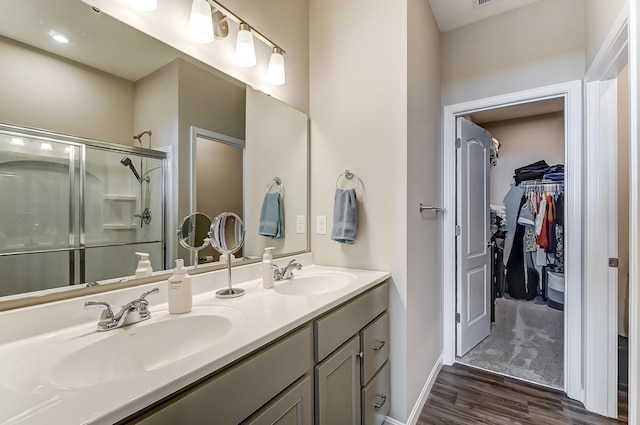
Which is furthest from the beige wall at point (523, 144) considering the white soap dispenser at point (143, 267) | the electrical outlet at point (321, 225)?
the white soap dispenser at point (143, 267)

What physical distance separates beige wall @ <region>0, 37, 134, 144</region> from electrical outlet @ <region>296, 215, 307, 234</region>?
1.06 meters

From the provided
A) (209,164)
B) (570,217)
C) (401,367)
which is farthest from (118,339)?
(570,217)

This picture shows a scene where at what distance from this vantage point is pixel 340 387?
118 cm

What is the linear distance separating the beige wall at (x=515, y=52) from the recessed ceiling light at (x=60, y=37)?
2425mm

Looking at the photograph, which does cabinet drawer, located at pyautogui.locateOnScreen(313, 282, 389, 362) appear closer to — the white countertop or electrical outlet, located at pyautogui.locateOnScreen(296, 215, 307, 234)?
the white countertop

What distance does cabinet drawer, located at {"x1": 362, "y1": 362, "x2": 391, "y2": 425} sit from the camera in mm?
1378

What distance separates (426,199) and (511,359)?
162cm

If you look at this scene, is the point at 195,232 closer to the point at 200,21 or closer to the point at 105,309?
the point at 105,309

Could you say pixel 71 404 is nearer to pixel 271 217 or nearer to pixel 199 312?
pixel 199 312

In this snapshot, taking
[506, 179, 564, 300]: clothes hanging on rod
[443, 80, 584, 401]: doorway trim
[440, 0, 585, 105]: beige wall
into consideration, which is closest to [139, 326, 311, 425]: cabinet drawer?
[443, 80, 584, 401]: doorway trim

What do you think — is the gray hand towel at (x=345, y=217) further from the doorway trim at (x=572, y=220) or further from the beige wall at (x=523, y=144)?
the beige wall at (x=523, y=144)

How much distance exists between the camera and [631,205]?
3.70 feet

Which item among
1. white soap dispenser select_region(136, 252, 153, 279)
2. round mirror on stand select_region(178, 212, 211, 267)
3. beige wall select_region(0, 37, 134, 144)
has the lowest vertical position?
white soap dispenser select_region(136, 252, 153, 279)

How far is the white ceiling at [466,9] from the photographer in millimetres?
2098
